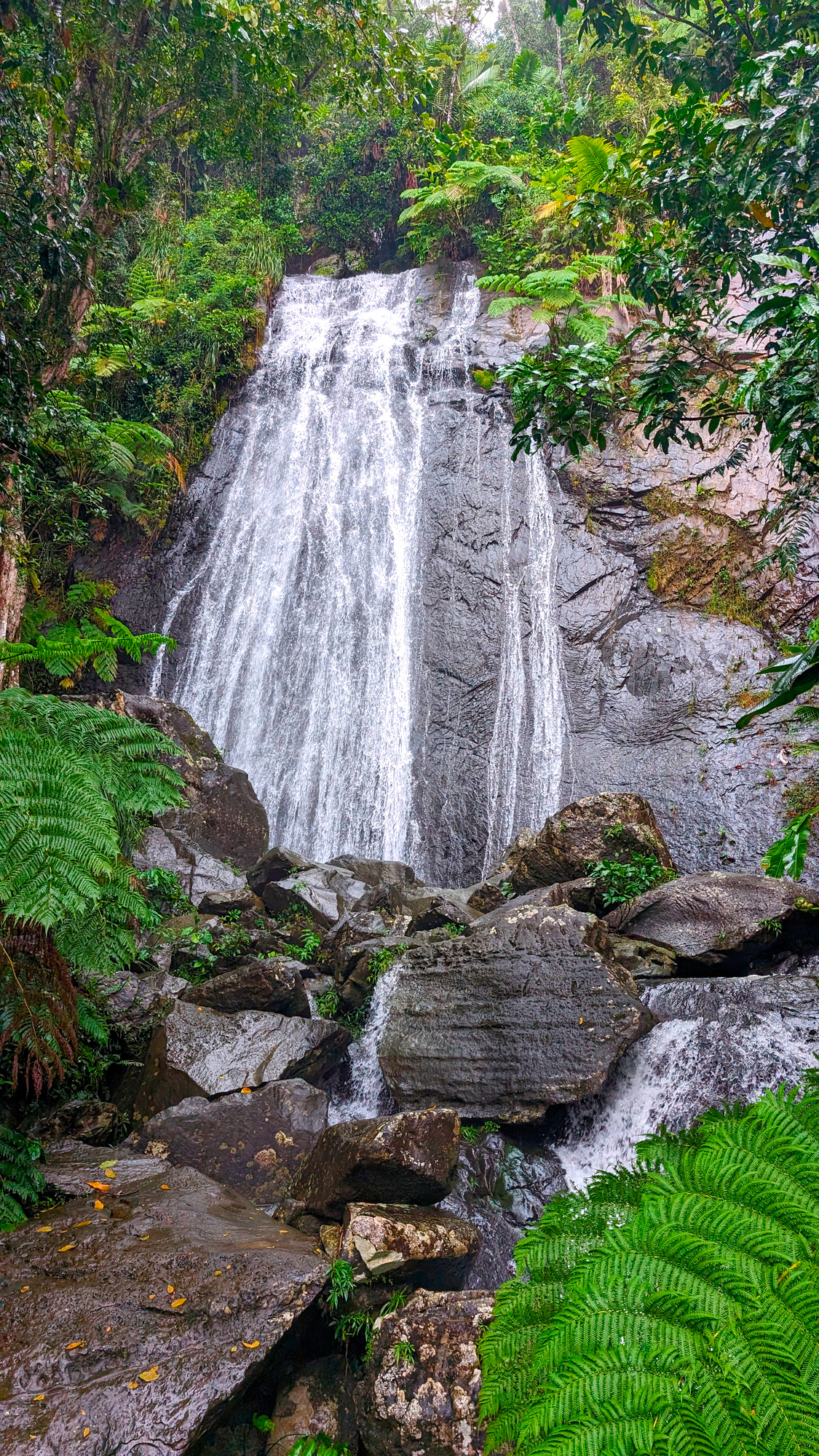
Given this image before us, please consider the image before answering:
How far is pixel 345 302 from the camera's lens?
17547mm

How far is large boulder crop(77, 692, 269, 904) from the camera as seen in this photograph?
8719mm

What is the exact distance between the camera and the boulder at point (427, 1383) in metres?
2.62

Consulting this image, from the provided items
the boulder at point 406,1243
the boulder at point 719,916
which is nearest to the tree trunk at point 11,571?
the boulder at point 406,1243

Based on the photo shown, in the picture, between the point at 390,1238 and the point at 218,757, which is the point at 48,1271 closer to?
the point at 390,1238

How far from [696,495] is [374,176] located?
48.3 ft

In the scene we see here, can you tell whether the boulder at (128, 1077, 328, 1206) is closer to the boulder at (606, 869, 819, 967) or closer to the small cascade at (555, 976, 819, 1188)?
the small cascade at (555, 976, 819, 1188)

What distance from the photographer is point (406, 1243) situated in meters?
3.42

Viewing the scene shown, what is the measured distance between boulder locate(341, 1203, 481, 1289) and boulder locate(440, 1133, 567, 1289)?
62 centimetres

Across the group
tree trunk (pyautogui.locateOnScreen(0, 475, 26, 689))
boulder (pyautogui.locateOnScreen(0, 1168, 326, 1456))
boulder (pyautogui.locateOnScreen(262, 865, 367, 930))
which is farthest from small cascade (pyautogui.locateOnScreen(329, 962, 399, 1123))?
tree trunk (pyautogui.locateOnScreen(0, 475, 26, 689))

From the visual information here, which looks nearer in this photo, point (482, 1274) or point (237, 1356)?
point (237, 1356)

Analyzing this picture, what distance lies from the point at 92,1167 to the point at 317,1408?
161 centimetres

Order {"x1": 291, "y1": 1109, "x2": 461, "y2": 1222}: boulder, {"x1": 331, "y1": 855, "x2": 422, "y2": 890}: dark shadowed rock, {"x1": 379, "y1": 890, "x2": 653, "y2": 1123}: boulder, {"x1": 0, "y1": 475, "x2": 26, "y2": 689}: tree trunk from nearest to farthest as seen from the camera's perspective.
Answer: {"x1": 291, "y1": 1109, "x2": 461, "y2": 1222}: boulder < {"x1": 379, "y1": 890, "x2": 653, "y2": 1123}: boulder < {"x1": 0, "y1": 475, "x2": 26, "y2": 689}: tree trunk < {"x1": 331, "y1": 855, "x2": 422, "y2": 890}: dark shadowed rock

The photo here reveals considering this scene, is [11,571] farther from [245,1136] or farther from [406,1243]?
[406,1243]

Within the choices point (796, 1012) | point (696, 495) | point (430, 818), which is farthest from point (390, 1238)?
point (696, 495)
